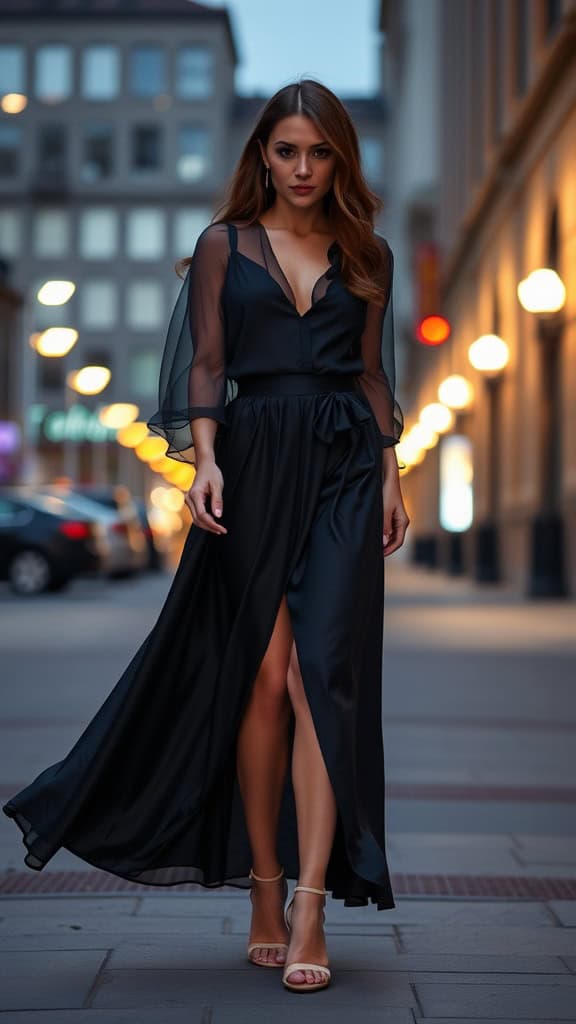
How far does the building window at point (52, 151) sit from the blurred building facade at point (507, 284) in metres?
43.6

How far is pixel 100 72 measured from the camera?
92.3 m

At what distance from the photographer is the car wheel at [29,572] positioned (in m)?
24.4

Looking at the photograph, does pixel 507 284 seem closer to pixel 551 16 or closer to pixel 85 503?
pixel 551 16

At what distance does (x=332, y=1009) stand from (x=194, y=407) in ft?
4.41

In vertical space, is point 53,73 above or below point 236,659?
above

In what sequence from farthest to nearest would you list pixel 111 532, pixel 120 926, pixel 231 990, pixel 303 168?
pixel 111 532 → pixel 120 926 → pixel 303 168 → pixel 231 990

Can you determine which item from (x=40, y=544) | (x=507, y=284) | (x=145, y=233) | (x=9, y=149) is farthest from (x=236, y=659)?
(x=9, y=149)

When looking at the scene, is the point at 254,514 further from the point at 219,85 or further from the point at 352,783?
the point at 219,85

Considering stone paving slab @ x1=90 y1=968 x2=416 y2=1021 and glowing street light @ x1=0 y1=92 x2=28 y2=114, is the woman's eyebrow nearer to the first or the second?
stone paving slab @ x1=90 y1=968 x2=416 y2=1021

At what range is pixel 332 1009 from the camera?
347cm

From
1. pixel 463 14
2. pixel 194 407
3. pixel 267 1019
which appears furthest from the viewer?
pixel 463 14

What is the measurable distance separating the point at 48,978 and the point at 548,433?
21977mm

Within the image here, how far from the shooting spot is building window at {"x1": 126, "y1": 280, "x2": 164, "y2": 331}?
9231cm

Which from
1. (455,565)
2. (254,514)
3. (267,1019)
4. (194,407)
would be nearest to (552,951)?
(267,1019)
